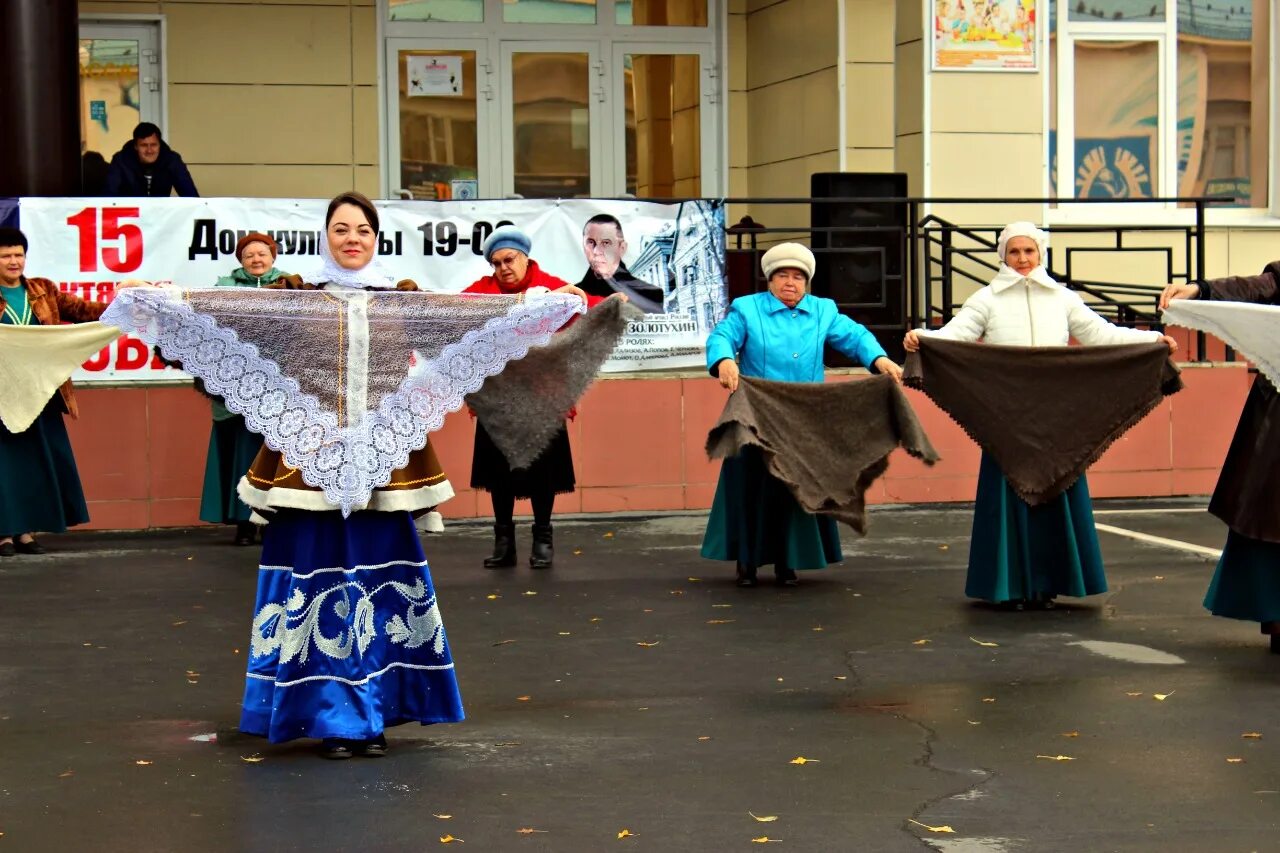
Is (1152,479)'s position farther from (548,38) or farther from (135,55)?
(135,55)

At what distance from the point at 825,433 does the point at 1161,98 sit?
9.67 metres

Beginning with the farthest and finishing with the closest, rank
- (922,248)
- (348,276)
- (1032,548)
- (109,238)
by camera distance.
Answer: (922,248)
(109,238)
(1032,548)
(348,276)

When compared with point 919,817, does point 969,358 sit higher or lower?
higher

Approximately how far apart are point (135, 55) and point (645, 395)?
253 inches

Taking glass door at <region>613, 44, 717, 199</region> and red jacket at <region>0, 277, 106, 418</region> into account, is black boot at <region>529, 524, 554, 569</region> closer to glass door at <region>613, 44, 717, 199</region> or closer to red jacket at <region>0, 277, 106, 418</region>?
red jacket at <region>0, 277, 106, 418</region>

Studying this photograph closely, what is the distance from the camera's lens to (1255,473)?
822 centimetres

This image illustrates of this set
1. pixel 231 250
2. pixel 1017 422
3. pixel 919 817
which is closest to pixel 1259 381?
pixel 1017 422

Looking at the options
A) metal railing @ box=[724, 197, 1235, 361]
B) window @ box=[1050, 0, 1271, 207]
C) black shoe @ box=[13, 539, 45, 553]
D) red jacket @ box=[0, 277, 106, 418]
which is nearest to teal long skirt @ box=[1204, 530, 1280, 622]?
metal railing @ box=[724, 197, 1235, 361]

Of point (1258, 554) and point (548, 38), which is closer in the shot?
point (1258, 554)

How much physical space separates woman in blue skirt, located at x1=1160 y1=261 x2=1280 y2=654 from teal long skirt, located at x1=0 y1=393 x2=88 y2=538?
7.06 metres

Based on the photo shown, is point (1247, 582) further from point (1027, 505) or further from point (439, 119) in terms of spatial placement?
point (439, 119)

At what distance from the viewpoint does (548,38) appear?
1838 centimetres

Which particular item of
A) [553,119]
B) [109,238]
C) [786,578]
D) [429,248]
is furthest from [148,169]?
[786,578]

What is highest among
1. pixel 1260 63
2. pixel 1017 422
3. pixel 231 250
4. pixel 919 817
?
pixel 1260 63
